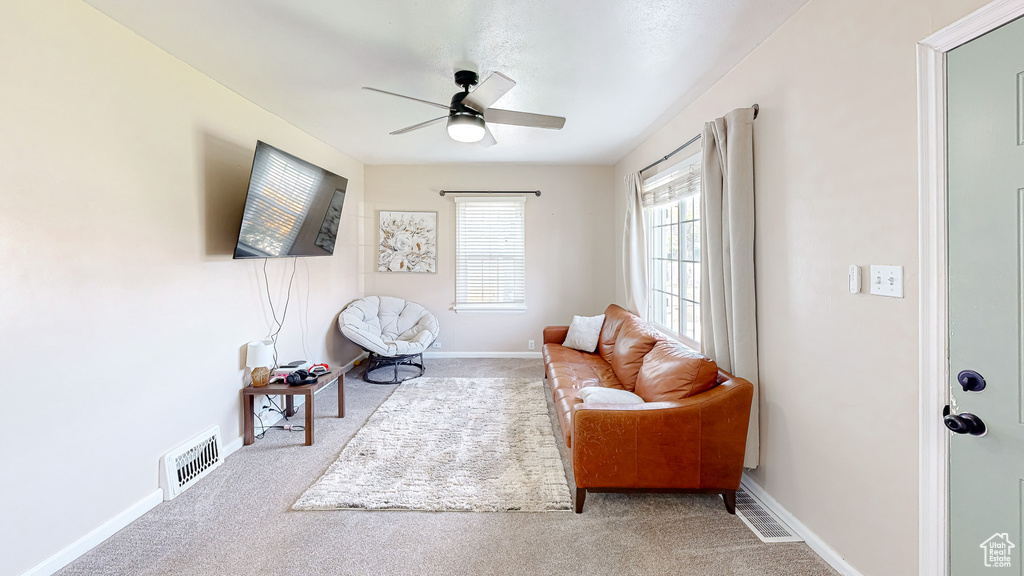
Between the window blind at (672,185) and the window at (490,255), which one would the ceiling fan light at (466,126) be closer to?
the window blind at (672,185)

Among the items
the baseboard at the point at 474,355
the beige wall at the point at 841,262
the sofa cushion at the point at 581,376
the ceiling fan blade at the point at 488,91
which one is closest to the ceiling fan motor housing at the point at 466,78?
the ceiling fan blade at the point at 488,91

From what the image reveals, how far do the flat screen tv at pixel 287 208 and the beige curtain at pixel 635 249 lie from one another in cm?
276

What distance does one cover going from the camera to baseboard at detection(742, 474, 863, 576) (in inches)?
65.2

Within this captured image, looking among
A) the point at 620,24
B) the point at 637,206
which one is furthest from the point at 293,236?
the point at 637,206

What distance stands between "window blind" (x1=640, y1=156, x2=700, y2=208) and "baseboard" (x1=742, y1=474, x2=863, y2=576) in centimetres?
193

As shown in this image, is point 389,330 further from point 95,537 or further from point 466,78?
point 466,78

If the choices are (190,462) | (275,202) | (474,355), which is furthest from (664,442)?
(474,355)

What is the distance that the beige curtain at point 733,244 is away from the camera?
2135 mm

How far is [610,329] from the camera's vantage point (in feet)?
12.7

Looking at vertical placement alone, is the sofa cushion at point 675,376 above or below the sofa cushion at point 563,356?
above

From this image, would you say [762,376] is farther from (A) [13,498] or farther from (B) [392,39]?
(A) [13,498]

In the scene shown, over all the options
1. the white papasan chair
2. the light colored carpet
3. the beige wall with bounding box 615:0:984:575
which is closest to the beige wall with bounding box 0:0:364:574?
the light colored carpet

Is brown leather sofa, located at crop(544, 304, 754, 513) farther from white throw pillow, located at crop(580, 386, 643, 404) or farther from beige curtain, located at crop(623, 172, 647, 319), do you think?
beige curtain, located at crop(623, 172, 647, 319)

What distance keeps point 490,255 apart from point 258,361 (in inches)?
115
